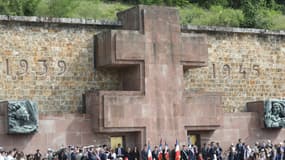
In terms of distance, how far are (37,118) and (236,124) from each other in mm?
8807

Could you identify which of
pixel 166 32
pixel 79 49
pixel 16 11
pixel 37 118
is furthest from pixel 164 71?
pixel 16 11

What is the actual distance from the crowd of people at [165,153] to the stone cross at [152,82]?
66cm

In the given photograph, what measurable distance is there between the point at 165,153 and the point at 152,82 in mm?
2722

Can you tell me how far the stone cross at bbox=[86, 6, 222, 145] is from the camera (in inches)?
1115

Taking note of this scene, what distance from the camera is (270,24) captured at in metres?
37.5

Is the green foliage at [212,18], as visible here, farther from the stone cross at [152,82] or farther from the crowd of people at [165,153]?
the crowd of people at [165,153]

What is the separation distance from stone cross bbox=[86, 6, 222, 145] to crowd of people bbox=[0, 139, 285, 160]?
66 cm

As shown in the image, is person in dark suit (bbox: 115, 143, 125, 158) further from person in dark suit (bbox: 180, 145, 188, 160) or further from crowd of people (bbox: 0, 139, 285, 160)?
person in dark suit (bbox: 180, 145, 188, 160)

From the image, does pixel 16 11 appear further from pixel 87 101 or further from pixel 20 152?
pixel 20 152

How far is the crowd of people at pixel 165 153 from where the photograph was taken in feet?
86.3

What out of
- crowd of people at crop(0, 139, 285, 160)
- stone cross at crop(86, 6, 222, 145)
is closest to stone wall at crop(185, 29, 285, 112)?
stone cross at crop(86, 6, 222, 145)

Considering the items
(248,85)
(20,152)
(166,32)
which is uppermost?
(166,32)

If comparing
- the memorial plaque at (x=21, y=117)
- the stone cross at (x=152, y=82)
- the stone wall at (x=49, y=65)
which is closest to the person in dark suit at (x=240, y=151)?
the stone cross at (x=152, y=82)

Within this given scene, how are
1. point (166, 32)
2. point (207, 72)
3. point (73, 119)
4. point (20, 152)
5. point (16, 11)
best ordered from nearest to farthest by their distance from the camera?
point (20, 152), point (73, 119), point (166, 32), point (207, 72), point (16, 11)
